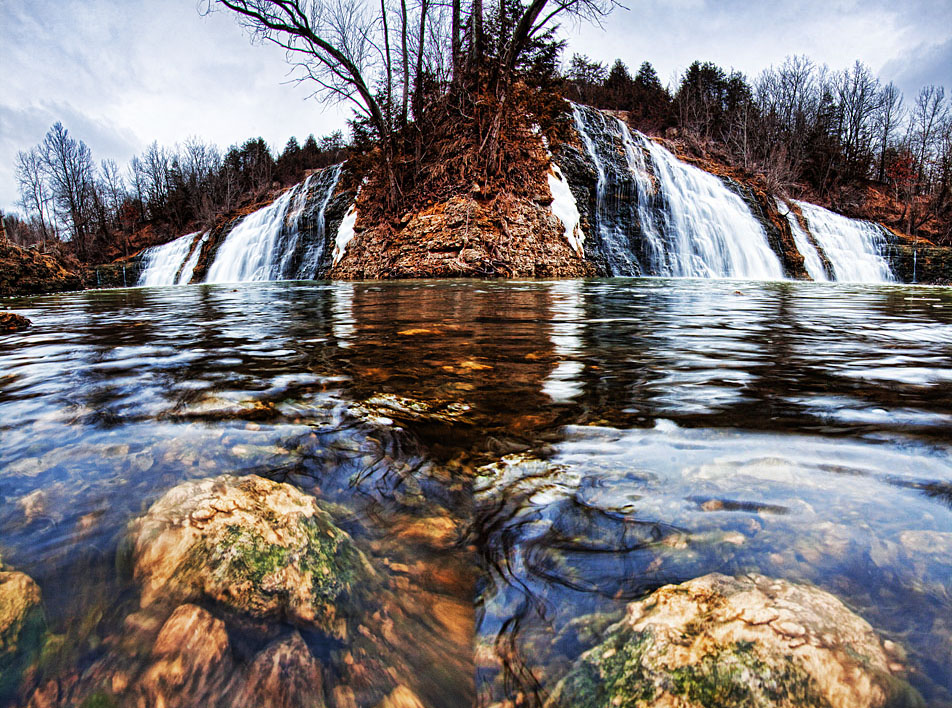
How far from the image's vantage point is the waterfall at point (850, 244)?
619 inches

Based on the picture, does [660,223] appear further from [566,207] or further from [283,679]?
[283,679]

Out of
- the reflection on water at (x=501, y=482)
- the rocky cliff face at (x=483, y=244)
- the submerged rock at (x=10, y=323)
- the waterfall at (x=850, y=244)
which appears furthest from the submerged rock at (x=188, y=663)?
the waterfall at (x=850, y=244)

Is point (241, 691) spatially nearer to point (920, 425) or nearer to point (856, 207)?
point (920, 425)

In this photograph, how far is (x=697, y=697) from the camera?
596 mm

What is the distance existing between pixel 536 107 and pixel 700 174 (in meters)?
6.35

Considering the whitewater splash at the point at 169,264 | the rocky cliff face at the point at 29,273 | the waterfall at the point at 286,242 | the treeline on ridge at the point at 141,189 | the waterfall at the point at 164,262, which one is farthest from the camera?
the treeline on ridge at the point at 141,189

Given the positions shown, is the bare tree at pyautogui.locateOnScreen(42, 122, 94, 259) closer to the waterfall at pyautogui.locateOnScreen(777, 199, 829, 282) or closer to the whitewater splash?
the whitewater splash

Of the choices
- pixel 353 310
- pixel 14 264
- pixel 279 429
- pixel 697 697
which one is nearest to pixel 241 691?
pixel 697 697

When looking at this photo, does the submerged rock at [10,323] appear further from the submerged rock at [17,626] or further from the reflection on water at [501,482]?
the submerged rock at [17,626]

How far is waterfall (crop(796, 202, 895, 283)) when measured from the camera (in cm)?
1572

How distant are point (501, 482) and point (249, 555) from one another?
60 cm

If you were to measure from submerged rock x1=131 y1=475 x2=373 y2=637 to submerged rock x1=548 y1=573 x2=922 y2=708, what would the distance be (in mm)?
434

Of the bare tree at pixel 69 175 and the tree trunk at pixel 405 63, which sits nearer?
the tree trunk at pixel 405 63

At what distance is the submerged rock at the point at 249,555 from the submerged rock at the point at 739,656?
0.43m
